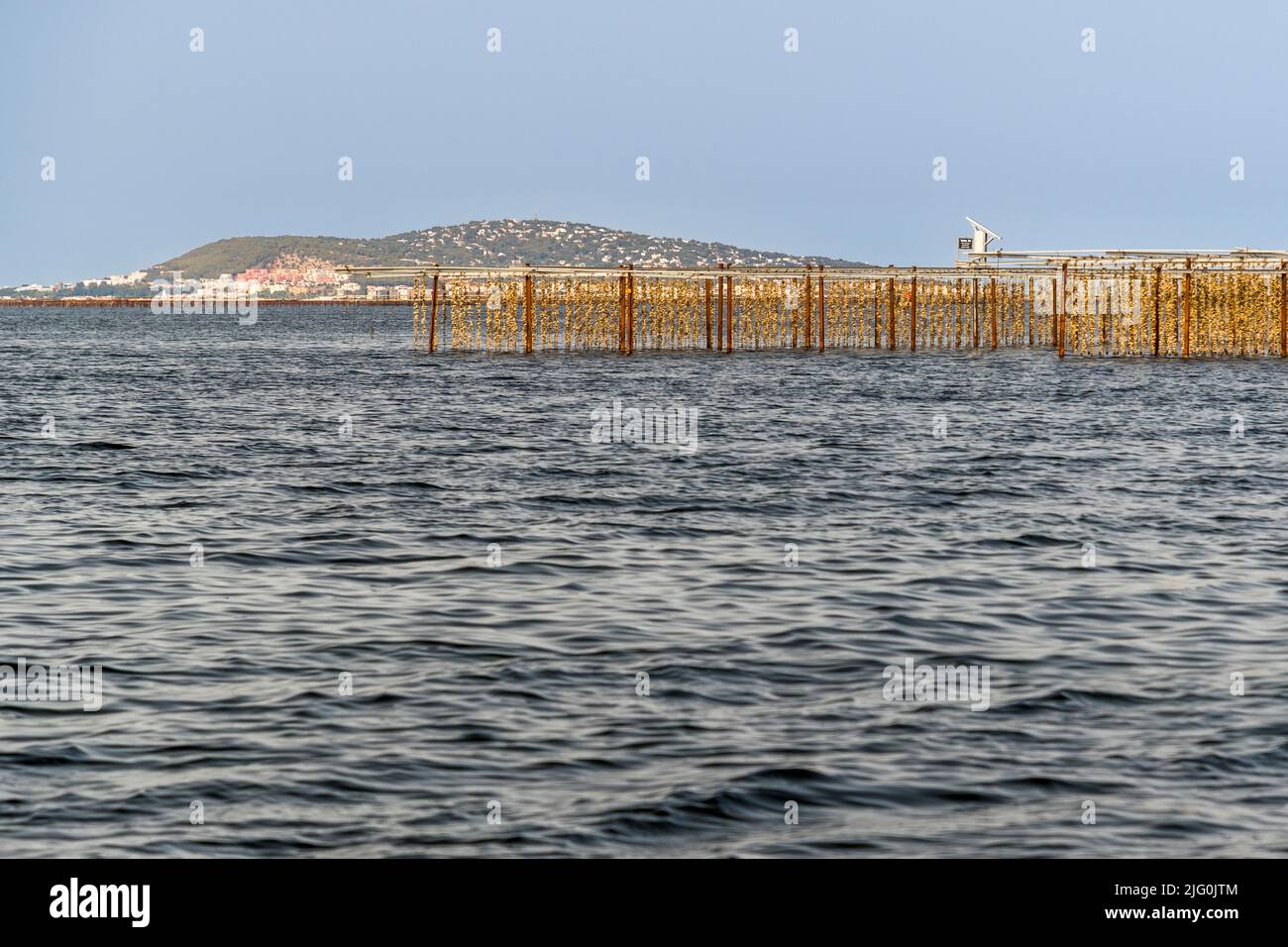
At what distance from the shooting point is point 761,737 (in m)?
15.8

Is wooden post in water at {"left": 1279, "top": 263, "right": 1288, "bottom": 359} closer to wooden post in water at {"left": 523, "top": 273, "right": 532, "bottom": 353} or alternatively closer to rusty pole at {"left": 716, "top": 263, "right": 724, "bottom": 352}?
rusty pole at {"left": 716, "top": 263, "right": 724, "bottom": 352}

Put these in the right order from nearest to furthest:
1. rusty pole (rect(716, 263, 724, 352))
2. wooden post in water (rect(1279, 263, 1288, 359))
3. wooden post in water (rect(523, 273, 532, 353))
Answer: wooden post in water (rect(1279, 263, 1288, 359))
rusty pole (rect(716, 263, 724, 352))
wooden post in water (rect(523, 273, 532, 353))

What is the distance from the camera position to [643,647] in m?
19.5

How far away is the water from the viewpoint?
539 inches

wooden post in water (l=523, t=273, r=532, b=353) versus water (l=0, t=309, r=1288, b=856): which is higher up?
wooden post in water (l=523, t=273, r=532, b=353)

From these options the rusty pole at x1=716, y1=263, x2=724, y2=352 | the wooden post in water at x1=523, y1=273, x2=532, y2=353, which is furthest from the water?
the wooden post in water at x1=523, y1=273, x2=532, y2=353

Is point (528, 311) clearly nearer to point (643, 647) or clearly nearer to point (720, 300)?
point (720, 300)

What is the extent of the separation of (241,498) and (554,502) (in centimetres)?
577

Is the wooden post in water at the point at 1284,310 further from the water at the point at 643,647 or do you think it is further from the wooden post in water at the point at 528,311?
the water at the point at 643,647

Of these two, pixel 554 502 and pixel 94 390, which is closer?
Answer: pixel 554 502

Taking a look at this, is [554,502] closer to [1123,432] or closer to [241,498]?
[241,498]

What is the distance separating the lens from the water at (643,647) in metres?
13.7
